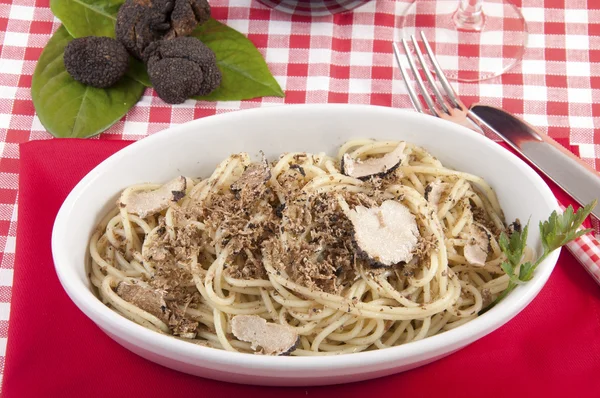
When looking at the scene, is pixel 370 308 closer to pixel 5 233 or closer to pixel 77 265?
pixel 77 265

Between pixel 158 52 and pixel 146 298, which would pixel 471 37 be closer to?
pixel 158 52

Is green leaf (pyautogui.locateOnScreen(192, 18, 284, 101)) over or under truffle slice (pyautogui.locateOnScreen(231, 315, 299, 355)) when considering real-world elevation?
over

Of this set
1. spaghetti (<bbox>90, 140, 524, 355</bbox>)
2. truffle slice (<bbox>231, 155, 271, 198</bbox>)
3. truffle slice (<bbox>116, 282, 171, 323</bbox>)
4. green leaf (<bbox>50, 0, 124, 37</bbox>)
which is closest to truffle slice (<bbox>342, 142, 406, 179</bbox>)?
spaghetti (<bbox>90, 140, 524, 355</bbox>)

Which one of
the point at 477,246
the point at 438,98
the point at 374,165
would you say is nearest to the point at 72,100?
the point at 374,165

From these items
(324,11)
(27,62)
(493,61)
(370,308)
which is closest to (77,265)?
(370,308)

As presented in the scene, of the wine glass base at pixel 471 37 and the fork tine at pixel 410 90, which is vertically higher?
the wine glass base at pixel 471 37

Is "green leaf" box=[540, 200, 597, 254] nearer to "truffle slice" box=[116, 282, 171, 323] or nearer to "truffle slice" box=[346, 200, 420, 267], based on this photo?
"truffle slice" box=[346, 200, 420, 267]

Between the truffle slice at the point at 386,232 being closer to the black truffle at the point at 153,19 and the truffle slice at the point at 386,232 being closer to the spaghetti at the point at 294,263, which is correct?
the spaghetti at the point at 294,263

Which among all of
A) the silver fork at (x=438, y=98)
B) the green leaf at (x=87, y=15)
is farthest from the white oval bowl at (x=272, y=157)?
the green leaf at (x=87, y=15)
